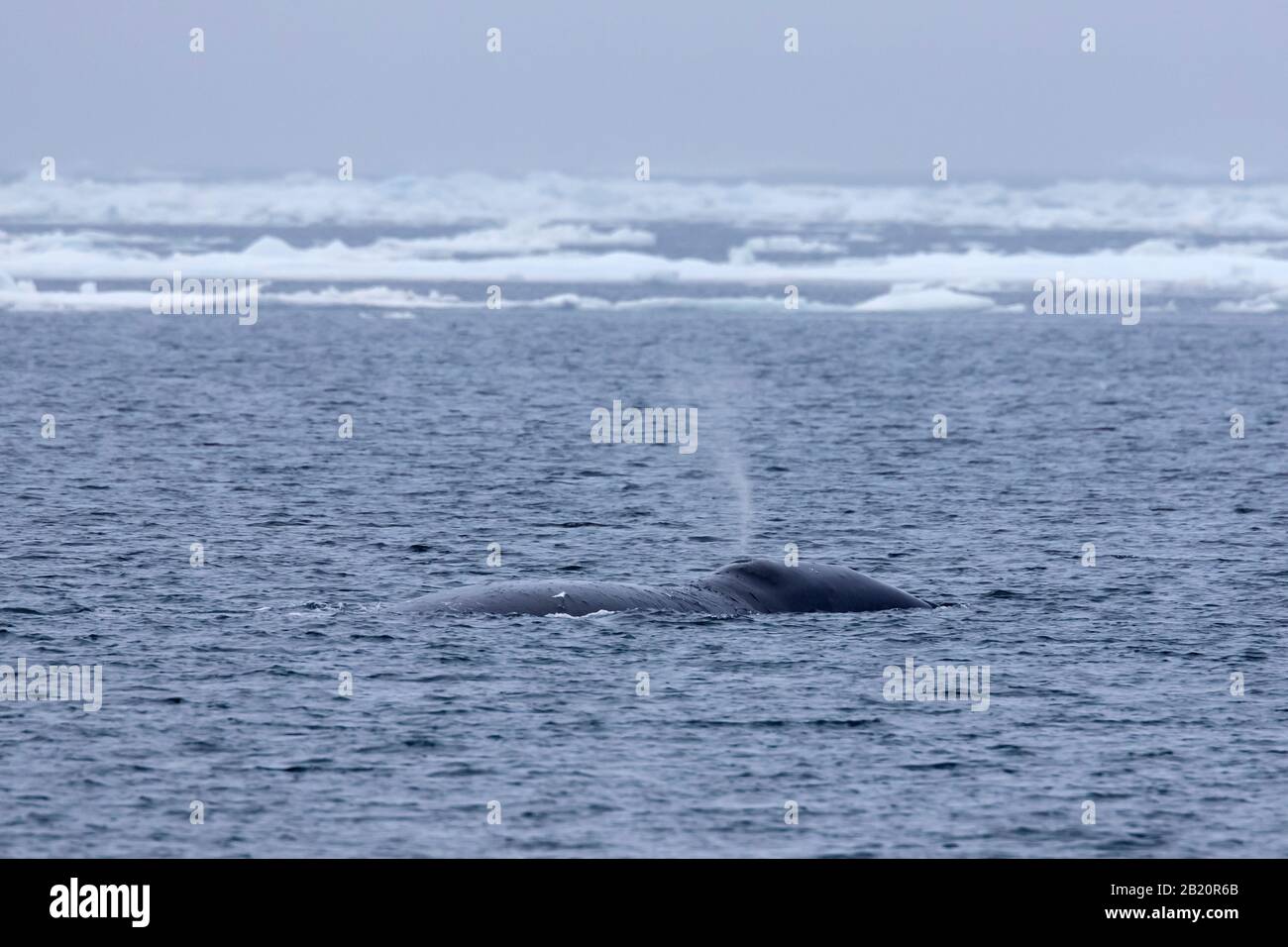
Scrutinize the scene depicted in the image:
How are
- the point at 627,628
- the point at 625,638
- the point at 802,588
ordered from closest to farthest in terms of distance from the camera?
the point at 625,638, the point at 627,628, the point at 802,588

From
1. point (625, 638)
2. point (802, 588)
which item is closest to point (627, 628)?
point (625, 638)

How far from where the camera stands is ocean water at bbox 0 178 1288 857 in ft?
91.8

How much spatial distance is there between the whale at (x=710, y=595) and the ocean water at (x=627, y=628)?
0.61 metres

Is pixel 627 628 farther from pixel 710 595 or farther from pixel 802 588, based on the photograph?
pixel 802 588

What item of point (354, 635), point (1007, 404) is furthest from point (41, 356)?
point (354, 635)

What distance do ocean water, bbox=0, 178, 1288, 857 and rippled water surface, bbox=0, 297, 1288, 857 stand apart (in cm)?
11

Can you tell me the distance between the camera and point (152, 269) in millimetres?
184250

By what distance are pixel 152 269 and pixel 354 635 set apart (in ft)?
502

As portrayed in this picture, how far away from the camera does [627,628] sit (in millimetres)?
37594

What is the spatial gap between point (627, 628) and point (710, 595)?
2.56 metres

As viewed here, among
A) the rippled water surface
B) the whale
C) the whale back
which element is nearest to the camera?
the rippled water surface

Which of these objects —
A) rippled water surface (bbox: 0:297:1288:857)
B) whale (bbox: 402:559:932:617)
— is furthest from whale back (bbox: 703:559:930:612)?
rippled water surface (bbox: 0:297:1288:857)

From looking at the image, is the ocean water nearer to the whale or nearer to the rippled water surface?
the rippled water surface
